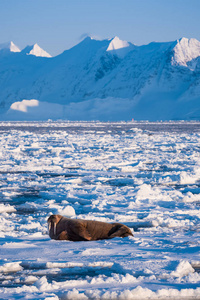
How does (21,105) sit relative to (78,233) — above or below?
above

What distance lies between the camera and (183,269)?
14.1ft

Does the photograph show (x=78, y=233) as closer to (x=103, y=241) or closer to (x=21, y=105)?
Result: (x=103, y=241)

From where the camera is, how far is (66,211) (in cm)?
695

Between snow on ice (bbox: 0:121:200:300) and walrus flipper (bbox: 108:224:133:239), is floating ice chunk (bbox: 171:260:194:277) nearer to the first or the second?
snow on ice (bbox: 0:121:200:300)

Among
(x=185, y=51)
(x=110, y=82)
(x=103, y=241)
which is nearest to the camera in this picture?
(x=103, y=241)

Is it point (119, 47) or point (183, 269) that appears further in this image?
point (119, 47)

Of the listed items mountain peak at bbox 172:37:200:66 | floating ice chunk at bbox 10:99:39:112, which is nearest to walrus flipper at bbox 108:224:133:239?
Answer: floating ice chunk at bbox 10:99:39:112

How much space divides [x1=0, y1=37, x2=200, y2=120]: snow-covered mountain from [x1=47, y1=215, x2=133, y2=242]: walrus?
404 ft

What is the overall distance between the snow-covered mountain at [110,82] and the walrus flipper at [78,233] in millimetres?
123377

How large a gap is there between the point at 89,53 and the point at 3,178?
184m

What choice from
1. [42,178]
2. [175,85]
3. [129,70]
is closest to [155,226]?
[42,178]

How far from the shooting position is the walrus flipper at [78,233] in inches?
219

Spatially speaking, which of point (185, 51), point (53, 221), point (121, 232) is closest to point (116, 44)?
point (185, 51)

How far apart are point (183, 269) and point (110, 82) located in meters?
167
